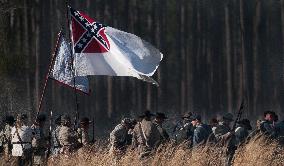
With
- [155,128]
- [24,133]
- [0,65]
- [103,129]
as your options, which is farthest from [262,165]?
[0,65]

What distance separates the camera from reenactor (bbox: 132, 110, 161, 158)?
22.2 metres

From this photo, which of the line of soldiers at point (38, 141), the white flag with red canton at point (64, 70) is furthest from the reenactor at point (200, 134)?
the white flag with red canton at point (64, 70)

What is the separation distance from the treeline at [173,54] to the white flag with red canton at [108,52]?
6.87 m

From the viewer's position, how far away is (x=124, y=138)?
23.3 m

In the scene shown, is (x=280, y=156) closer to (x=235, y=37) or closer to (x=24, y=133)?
(x=24, y=133)

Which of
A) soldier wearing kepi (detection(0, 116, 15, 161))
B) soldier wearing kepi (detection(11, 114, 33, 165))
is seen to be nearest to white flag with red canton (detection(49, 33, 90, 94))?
soldier wearing kepi (detection(11, 114, 33, 165))

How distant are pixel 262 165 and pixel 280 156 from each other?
71 centimetres

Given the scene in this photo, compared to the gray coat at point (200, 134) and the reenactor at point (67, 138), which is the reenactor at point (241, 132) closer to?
the gray coat at point (200, 134)

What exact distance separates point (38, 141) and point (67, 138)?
0.90m

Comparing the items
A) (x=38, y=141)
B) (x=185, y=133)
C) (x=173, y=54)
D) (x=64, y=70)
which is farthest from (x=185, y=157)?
(x=173, y=54)

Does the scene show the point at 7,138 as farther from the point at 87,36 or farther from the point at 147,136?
the point at 147,136

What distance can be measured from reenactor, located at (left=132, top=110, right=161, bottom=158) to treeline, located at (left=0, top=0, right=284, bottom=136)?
733 cm

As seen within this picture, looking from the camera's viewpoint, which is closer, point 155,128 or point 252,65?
point 155,128

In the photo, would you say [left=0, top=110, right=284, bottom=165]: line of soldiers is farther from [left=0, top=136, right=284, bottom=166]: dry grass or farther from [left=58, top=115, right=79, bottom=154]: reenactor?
[left=0, top=136, right=284, bottom=166]: dry grass
